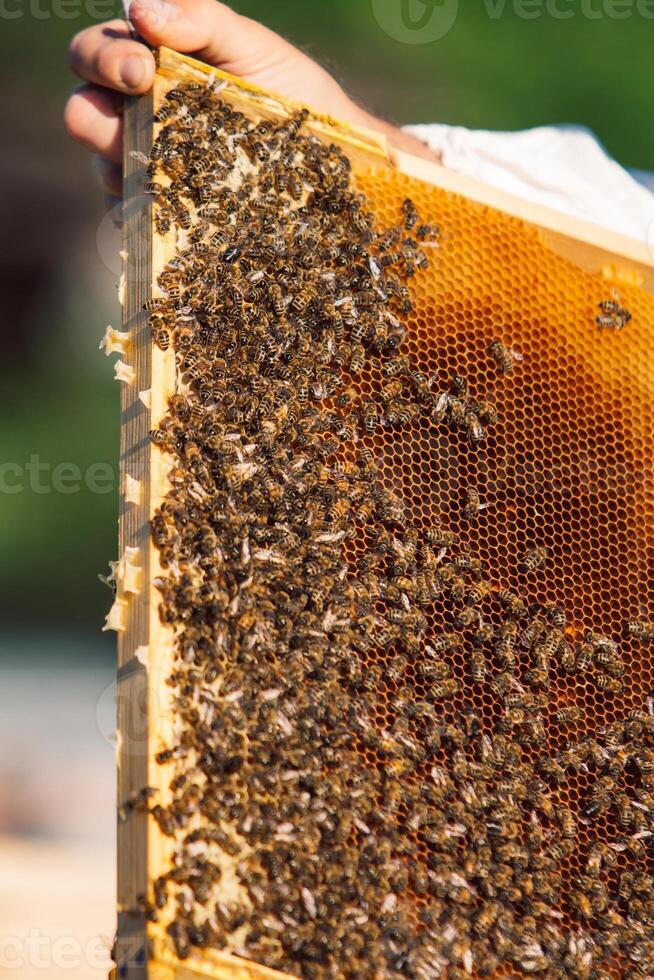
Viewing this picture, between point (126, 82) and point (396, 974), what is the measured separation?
3034mm

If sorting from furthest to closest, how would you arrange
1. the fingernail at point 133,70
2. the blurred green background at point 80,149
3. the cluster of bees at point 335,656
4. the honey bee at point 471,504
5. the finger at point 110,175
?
the blurred green background at point 80,149
the finger at point 110,175
the honey bee at point 471,504
the fingernail at point 133,70
the cluster of bees at point 335,656

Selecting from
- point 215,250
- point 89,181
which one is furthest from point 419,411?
point 89,181

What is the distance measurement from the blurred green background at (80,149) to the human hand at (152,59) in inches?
191

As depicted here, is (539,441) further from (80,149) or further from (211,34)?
(80,149)

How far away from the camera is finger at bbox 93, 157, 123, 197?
4203mm

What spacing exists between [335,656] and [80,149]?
27.0 feet

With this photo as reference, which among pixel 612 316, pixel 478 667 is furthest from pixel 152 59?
pixel 478 667

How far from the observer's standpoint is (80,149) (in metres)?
9.33

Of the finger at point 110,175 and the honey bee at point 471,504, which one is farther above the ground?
the finger at point 110,175

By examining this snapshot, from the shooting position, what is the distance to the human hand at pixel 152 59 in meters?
3.05

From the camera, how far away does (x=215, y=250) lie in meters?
3.03

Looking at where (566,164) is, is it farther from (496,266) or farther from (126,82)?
(126,82)

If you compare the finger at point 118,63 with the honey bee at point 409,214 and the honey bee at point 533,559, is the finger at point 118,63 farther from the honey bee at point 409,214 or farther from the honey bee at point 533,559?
the honey bee at point 533,559

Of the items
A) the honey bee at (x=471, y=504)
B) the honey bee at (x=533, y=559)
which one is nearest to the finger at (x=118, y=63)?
the honey bee at (x=471, y=504)
